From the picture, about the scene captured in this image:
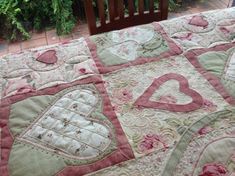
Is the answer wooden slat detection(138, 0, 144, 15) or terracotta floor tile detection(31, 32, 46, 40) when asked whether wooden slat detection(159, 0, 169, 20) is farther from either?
terracotta floor tile detection(31, 32, 46, 40)

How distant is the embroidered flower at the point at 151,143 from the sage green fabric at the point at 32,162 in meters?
0.20

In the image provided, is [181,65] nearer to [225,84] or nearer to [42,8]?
[225,84]

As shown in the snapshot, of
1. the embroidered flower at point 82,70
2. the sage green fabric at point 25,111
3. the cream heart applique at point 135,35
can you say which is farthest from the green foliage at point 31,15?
the sage green fabric at point 25,111

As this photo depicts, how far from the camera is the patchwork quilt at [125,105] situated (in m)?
0.64

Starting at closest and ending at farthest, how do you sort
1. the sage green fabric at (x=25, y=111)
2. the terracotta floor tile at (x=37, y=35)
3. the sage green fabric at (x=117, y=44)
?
the sage green fabric at (x=25, y=111), the sage green fabric at (x=117, y=44), the terracotta floor tile at (x=37, y=35)

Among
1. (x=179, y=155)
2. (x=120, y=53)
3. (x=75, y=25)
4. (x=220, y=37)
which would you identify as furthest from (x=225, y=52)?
(x=75, y=25)

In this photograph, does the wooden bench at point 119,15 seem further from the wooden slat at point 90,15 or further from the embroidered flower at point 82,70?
the embroidered flower at point 82,70

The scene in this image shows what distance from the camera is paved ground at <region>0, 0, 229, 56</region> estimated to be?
241 cm

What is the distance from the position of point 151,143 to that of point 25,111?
39 centimetres

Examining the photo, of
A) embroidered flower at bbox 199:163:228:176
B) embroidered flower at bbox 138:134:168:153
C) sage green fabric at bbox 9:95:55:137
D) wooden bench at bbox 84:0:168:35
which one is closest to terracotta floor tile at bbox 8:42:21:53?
wooden bench at bbox 84:0:168:35

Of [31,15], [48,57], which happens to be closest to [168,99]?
[48,57]

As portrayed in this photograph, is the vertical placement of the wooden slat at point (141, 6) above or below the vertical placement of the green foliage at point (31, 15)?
above

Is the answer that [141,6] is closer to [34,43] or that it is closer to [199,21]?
[199,21]

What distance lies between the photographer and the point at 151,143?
2.22ft
